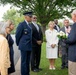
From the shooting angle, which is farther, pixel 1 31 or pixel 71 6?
pixel 71 6

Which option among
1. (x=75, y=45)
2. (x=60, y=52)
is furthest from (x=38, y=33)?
(x=75, y=45)

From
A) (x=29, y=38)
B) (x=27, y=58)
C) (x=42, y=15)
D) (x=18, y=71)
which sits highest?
(x=42, y=15)

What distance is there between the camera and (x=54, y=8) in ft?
124

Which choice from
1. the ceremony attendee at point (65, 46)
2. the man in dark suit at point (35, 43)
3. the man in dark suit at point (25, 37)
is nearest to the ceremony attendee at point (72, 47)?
the man in dark suit at point (25, 37)

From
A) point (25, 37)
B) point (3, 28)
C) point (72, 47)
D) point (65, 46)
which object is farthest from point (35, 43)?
point (3, 28)

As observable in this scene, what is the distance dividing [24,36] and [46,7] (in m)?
29.9

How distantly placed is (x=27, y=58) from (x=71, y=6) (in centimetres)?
3045

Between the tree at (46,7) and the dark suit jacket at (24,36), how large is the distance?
90.6ft

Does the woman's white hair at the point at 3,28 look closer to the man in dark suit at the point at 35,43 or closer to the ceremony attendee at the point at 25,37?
the ceremony attendee at the point at 25,37

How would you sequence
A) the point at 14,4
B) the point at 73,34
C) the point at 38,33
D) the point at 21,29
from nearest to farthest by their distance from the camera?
the point at 73,34, the point at 21,29, the point at 38,33, the point at 14,4

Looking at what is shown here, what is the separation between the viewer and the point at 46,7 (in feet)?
123

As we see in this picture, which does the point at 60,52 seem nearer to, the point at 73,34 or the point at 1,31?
the point at 73,34

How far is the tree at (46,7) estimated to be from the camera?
118 feet

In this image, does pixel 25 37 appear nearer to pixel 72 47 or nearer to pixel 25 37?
pixel 25 37
